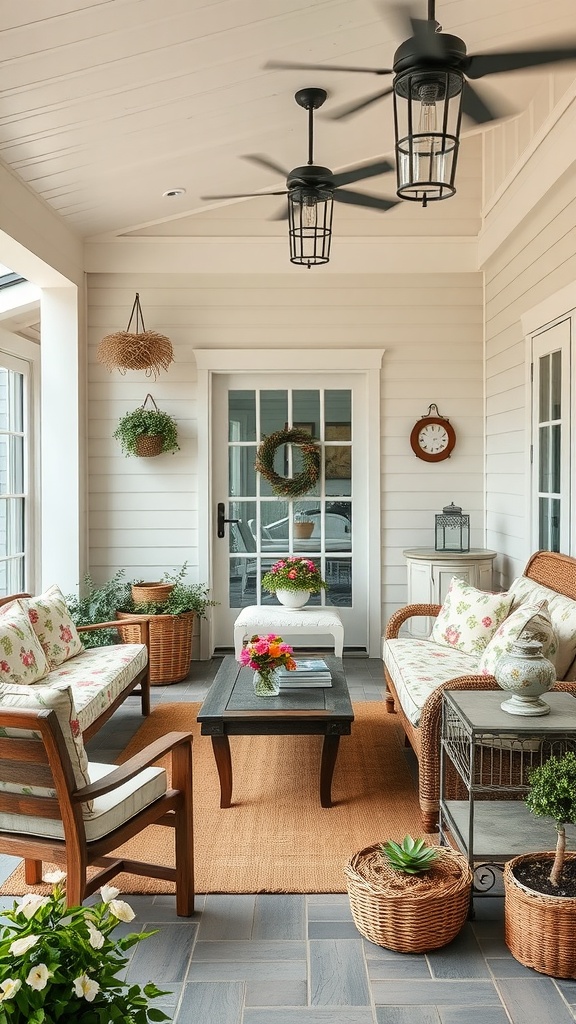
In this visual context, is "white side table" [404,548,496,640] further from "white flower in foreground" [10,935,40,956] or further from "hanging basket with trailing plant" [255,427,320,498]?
"white flower in foreground" [10,935,40,956]

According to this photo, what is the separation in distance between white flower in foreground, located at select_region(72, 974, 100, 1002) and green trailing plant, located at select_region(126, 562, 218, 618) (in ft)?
15.5

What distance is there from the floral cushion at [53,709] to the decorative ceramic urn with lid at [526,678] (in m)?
1.38

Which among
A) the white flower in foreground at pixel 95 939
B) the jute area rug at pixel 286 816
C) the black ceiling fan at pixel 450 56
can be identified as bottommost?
the jute area rug at pixel 286 816

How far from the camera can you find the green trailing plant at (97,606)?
568 centimetres

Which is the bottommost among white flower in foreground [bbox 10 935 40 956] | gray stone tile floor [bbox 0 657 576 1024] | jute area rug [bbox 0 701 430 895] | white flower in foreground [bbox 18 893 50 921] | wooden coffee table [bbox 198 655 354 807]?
gray stone tile floor [bbox 0 657 576 1024]

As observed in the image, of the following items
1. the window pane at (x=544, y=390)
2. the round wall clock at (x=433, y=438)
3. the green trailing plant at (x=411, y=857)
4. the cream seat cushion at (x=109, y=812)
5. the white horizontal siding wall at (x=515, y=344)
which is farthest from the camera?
the round wall clock at (x=433, y=438)

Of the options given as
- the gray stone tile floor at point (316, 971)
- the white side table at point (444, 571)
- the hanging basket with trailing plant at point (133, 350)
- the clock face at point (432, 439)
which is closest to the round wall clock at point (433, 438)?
the clock face at point (432, 439)

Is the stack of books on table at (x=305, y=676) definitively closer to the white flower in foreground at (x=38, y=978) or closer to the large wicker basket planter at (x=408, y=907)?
the large wicker basket planter at (x=408, y=907)

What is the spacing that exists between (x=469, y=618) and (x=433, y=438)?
2.26 m

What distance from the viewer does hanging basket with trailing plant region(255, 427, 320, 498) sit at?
6461 mm

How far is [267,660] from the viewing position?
151 inches

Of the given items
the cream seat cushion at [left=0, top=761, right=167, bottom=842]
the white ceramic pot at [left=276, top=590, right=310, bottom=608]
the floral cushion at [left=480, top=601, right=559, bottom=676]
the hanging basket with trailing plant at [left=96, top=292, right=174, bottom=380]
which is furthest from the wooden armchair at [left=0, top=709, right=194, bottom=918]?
the hanging basket with trailing plant at [left=96, top=292, right=174, bottom=380]

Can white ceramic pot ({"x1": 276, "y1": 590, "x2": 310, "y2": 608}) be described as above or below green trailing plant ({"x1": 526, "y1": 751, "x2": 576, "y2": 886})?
above

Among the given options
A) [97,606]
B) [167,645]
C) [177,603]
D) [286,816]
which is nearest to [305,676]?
[286,816]
